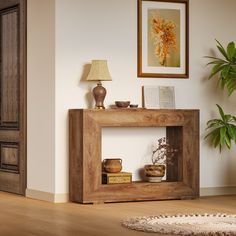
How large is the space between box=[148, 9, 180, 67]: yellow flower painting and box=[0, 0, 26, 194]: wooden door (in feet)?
4.49

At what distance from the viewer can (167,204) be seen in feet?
25.0

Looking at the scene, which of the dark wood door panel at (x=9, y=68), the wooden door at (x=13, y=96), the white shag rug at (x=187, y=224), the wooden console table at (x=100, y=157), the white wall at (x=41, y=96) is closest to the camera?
the white shag rug at (x=187, y=224)

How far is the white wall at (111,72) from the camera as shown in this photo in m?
7.79

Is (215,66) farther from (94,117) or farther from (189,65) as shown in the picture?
(94,117)

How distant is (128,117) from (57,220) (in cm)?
174

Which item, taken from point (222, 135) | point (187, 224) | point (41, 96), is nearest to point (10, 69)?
point (41, 96)

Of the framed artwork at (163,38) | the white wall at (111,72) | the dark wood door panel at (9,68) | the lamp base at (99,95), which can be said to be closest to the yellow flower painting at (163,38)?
the framed artwork at (163,38)

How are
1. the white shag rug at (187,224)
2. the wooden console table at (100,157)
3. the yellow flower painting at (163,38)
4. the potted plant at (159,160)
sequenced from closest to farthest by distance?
the white shag rug at (187,224) → the wooden console table at (100,157) → the potted plant at (159,160) → the yellow flower painting at (163,38)

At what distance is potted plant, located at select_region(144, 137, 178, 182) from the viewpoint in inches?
313

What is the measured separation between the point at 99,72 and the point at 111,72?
0.39m

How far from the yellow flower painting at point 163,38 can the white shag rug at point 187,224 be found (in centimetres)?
220

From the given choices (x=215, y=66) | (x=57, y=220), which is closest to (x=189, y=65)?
(x=215, y=66)

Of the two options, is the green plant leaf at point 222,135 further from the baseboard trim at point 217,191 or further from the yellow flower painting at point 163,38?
the yellow flower painting at point 163,38

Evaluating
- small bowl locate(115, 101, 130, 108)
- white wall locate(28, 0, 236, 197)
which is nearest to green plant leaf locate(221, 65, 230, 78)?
white wall locate(28, 0, 236, 197)
